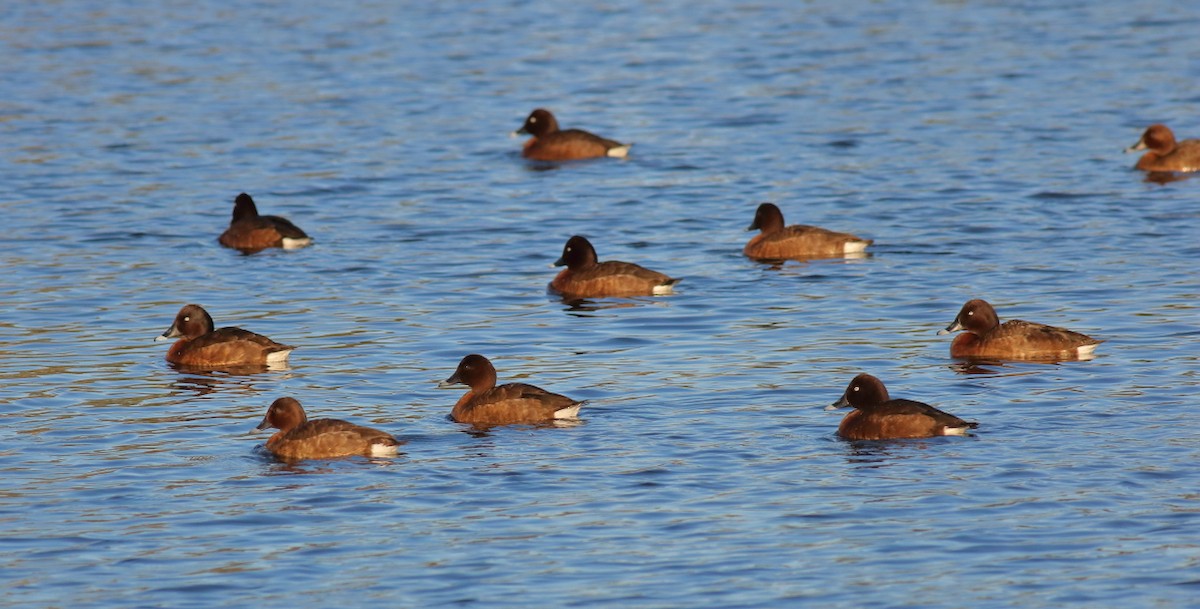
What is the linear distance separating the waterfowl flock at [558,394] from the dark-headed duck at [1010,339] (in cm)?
1

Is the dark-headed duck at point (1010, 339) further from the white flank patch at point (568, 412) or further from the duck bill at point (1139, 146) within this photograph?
the duck bill at point (1139, 146)

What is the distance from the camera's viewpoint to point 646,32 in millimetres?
50469

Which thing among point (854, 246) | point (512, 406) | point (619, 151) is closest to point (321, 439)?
point (512, 406)

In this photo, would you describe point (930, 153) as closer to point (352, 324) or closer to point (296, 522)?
point (352, 324)

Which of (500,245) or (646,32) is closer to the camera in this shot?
(500,245)

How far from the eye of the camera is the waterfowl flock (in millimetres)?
16797

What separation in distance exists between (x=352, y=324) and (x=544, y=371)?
340cm

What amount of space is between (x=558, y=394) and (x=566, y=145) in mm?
16857

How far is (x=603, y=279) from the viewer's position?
24.2 meters

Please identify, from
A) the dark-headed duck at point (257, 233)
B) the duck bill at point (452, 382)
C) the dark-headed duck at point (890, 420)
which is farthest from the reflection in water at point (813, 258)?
the dark-headed duck at point (890, 420)

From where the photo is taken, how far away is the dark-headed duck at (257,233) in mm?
27203

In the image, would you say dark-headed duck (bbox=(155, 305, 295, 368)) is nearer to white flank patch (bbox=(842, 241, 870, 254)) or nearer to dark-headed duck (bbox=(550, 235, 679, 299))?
dark-headed duck (bbox=(550, 235, 679, 299))

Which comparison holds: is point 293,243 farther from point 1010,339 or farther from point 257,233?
point 1010,339

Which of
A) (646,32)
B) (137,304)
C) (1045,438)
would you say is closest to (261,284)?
(137,304)
